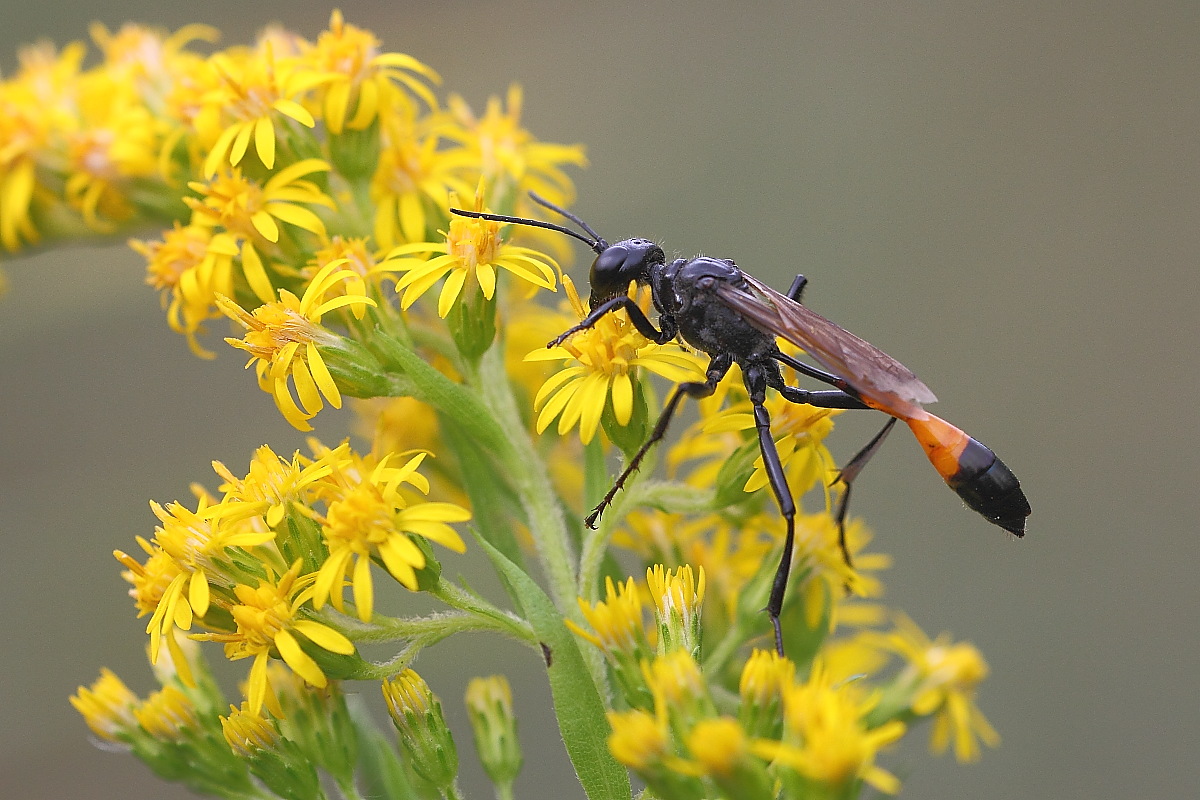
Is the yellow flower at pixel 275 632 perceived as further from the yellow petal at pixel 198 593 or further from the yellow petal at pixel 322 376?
the yellow petal at pixel 322 376

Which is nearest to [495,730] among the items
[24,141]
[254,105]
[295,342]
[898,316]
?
[295,342]

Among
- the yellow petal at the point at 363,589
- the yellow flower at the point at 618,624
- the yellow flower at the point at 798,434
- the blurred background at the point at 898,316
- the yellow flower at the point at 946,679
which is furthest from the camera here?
the blurred background at the point at 898,316

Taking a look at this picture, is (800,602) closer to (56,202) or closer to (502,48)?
(56,202)

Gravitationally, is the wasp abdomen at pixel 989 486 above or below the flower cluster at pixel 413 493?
above

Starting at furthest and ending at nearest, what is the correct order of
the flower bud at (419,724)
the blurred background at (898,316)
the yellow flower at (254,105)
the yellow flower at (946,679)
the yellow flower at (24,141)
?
the blurred background at (898,316), the yellow flower at (24,141), the yellow flower at (946,679), the yellow flower at (254,105), the flower bud at (419,724)

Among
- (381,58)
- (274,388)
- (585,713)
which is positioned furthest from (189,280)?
(585,713)

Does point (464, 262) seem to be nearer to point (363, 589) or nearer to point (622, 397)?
point (622, 397)

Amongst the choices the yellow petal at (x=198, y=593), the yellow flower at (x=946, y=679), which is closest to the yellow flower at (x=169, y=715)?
the yellow petal at (x=198, y=593)
